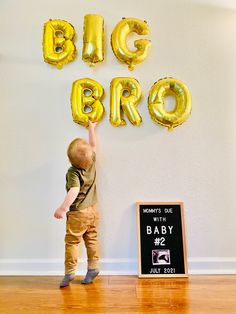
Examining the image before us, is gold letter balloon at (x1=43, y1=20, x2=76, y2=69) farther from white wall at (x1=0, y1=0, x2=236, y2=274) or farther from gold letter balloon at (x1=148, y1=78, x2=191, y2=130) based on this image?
gold letter balloon at (x1=148, y1=78, x2=191, y2=130)

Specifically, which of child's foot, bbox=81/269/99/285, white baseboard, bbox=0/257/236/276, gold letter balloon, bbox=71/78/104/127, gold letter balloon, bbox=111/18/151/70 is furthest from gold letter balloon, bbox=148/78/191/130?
child's foot, bbox=81/269/99/285

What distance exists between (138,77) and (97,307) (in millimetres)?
1337

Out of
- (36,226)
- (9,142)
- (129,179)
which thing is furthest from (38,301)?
(9,142)

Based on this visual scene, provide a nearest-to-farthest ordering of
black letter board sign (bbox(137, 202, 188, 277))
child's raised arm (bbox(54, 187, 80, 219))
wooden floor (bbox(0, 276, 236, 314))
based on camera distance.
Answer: wooden floor (bbox(0, 276, 236, 314))
child's raised arm (bbox(54, 187, 80, 219))
black letter board sign (bbox(137, 202, 188, 277))

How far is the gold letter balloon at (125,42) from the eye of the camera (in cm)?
195

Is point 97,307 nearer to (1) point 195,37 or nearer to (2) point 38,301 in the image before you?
(2) point 38,301

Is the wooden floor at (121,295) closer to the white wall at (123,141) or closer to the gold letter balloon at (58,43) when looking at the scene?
the white wall at (123,141)

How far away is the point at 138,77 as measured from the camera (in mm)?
2004

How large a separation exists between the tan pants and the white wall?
0.12 metres

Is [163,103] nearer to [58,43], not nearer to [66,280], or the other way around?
[58,43]

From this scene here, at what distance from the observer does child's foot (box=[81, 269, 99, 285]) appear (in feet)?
5.71

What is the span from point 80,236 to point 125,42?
47.4 inches

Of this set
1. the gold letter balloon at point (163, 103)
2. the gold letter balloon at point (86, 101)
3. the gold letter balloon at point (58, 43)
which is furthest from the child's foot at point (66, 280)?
the gold letter balloon at point (58, 43)

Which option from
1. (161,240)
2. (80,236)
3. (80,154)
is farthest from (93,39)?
(161,240)
